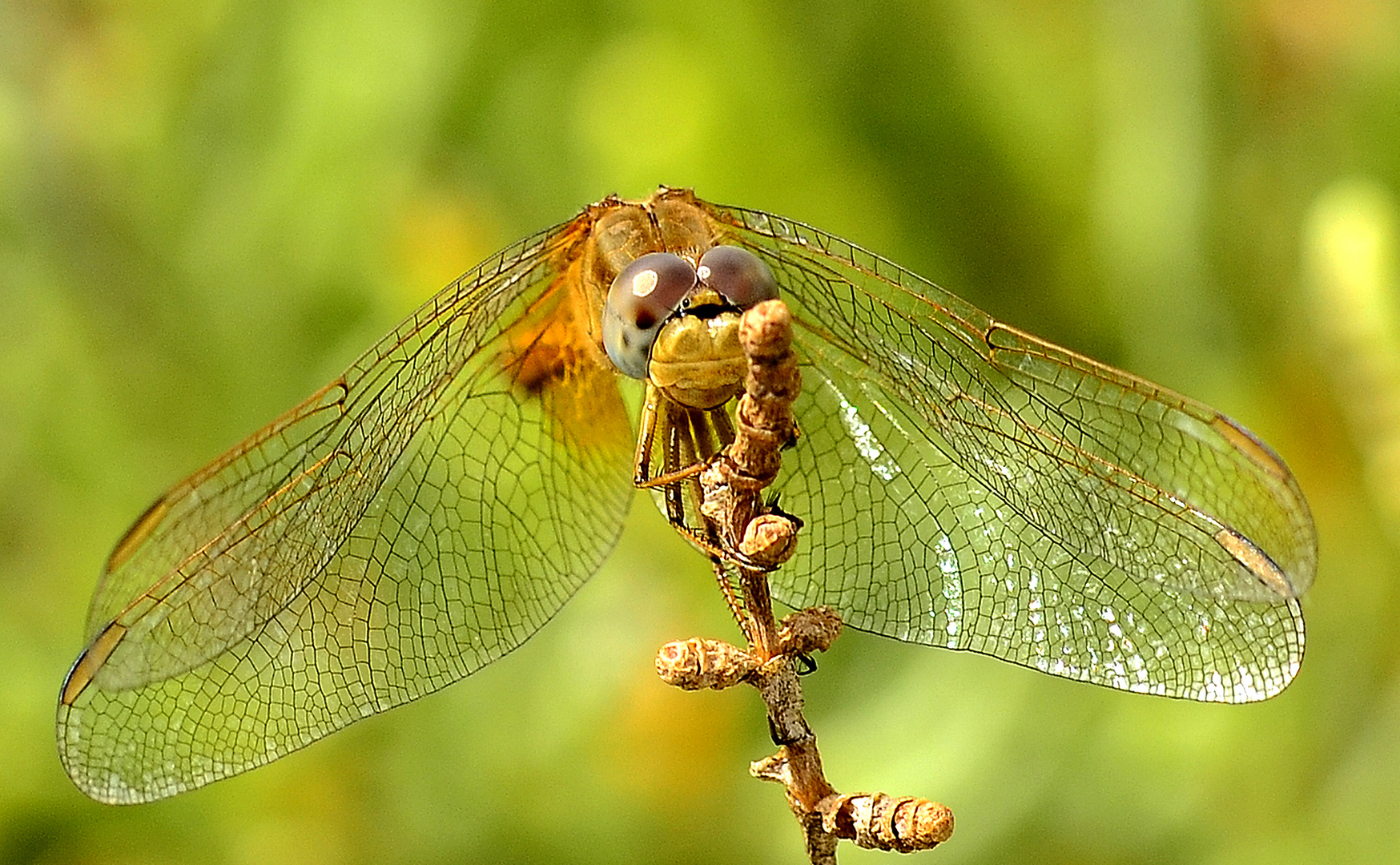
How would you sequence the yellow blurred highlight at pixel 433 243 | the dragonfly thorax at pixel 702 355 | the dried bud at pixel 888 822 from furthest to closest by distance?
the yellow blurred highlight at pixel 433 243 < the dragonfly thorax at pixel 702 355 < the dried bud at pixel 888 822

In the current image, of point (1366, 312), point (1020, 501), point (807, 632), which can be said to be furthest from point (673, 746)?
point (807, 632)

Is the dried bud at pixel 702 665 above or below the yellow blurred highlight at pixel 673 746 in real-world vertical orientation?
below

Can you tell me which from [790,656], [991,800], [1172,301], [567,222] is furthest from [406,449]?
[1172,301]

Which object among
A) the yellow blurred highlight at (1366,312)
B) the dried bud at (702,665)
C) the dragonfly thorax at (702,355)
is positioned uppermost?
the yellow blurred highlight at (1366,312)

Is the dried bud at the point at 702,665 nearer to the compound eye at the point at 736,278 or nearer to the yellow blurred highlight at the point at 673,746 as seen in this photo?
the compound eye at the point at 736,278

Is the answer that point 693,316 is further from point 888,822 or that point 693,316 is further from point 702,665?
point 888,822

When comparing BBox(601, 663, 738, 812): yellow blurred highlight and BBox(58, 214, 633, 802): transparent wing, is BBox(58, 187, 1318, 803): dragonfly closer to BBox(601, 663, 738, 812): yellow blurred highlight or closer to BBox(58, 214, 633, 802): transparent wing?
BBox(58, 214, 633, 802): transparent wing

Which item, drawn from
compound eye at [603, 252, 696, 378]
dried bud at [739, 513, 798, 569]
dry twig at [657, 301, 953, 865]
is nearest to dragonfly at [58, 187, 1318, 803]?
compound eye at [603, 252, 696, 378]

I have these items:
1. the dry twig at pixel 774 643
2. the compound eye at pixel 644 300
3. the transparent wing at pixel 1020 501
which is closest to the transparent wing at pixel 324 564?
the compound eye at pixel 644 300
